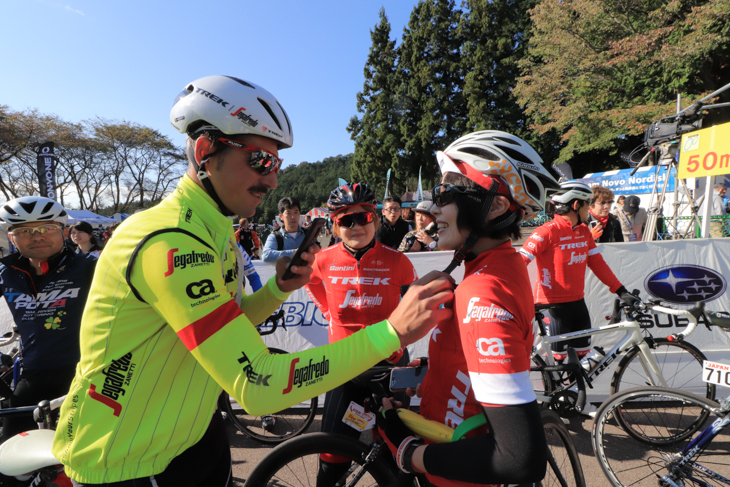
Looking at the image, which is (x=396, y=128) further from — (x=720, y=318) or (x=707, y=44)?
(x=720, y=318)

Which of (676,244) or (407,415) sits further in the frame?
(676,244)

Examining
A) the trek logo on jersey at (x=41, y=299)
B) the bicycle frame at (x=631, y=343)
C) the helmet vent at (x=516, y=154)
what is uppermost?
the helmet vent at (x=516, y=154)

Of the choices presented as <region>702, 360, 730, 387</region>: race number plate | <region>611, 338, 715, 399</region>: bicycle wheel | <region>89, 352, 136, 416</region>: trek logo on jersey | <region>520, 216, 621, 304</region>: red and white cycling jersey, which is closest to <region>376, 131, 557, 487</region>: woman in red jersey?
<region>89, 352, 136, 416</region>: trek logo on jersey

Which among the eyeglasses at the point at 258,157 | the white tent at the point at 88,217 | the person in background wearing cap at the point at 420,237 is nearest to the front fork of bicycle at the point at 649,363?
the person in background wearing cap at the point at 420,237

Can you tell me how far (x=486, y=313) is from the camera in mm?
1224

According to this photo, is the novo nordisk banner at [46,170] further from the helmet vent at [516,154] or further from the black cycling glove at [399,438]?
the helmet vent at [516,154]

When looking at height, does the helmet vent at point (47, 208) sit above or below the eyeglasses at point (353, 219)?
above

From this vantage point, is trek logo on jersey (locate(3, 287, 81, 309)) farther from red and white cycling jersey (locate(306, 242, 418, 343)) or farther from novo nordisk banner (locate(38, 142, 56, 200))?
novo nordisk banner (locate(38, 142, 56, 200))

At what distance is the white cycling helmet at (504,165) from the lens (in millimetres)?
1528

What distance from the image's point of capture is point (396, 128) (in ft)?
121

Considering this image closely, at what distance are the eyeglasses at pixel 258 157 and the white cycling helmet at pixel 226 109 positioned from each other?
4 cm

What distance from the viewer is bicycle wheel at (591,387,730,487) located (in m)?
2.44

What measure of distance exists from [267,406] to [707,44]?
2146 cm

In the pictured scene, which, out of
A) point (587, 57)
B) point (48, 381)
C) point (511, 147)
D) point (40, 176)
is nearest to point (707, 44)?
point (587, 57)
